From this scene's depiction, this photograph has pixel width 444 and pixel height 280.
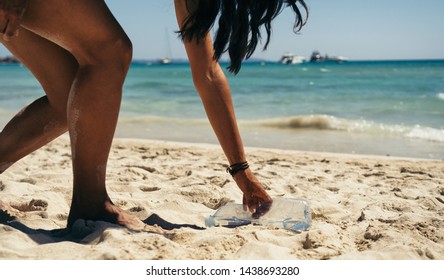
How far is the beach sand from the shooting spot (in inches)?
69.6

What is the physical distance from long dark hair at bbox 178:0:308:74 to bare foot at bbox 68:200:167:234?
682 millimetres

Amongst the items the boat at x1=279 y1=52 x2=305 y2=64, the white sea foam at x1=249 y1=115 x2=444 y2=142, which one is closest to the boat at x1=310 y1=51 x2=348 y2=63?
the boat at x1=279 y1=52 x2=305 y2=64

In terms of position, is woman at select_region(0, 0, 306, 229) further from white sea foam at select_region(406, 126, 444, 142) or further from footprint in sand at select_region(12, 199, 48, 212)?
white sea foam at select_region(406, 126, 444, 142)

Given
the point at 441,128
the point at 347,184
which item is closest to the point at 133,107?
the point at 441,128

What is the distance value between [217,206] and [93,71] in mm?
1085

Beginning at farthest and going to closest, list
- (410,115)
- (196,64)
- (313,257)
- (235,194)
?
(410,115)
(235,194)
(196,64)
(313,257)

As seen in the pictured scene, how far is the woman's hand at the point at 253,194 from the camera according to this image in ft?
7.19

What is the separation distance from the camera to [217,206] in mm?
2617

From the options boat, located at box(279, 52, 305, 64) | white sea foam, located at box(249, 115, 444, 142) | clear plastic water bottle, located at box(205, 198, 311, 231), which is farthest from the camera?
boat, located at box(279, 52, 305, 64)

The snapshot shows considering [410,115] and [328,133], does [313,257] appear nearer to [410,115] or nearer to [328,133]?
[328,133]

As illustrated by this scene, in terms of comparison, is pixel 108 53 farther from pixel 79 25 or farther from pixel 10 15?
pixel 10 15

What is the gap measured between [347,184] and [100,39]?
79.1 inches

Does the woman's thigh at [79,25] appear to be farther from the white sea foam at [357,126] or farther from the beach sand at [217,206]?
the white sea foam at [357,126]
